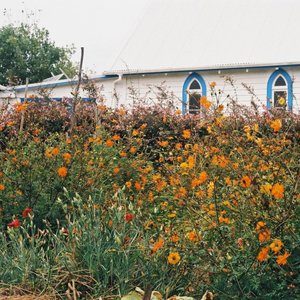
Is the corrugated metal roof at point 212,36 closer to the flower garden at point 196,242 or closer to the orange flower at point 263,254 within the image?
the flower garden at point 196,242

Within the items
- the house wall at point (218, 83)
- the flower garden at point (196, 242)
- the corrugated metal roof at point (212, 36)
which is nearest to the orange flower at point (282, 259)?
the flower garden at point (196, 242)

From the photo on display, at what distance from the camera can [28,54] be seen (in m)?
42.1

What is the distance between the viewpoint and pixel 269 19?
20641 millimetres

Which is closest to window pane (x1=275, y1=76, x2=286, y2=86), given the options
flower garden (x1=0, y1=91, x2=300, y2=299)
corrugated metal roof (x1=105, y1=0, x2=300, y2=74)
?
corrugated metal roof (x1=105, y1=0, x2=300, y2=74)

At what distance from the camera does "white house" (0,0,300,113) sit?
19.6 meters

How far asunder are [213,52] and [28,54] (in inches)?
946

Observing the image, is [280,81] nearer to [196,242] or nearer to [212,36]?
[212,36]

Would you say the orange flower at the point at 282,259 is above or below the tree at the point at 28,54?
below

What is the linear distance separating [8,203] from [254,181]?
8.70ft

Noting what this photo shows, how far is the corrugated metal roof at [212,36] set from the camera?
776 inches

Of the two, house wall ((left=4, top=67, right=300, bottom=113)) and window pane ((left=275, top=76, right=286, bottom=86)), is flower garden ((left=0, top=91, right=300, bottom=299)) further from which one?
window pane ((left=275, top=76, right=286, bottom=86))

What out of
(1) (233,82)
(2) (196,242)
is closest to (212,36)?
(1) (233,82)

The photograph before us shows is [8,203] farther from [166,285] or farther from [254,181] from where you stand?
[254,181]

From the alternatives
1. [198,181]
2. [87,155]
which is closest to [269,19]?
[87,155]
